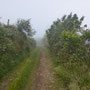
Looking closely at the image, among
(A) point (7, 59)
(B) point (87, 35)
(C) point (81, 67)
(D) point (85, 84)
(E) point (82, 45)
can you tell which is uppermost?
(B) point (87, 35)

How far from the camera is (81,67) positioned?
7980mm

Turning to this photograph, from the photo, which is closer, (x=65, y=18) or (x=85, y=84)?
(x=85, y=84)

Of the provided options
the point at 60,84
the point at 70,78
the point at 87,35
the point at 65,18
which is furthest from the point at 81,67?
the point at 65,18

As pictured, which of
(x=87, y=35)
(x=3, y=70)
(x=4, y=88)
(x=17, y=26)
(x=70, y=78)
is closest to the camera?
(x=4, y=88)

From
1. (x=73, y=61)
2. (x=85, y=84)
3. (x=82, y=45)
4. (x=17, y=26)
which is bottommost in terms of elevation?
(x=85, y=84)

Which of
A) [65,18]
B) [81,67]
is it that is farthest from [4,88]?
[65,18]

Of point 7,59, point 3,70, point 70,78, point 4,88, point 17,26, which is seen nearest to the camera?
point 4,88

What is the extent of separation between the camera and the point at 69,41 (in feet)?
32.0

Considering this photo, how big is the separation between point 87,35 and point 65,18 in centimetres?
863

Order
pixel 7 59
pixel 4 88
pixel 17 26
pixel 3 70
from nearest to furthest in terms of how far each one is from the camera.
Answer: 1. pixel 4 88
2. pixel 3 70
3. pixel 7 59
4. pixel 17 26

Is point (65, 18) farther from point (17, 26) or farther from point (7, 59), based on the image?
point (7, 59)

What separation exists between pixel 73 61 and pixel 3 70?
5575 millimetres

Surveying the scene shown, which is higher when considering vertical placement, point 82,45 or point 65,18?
point 65,18

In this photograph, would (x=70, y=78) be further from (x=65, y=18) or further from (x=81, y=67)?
(x=65, y=18)
